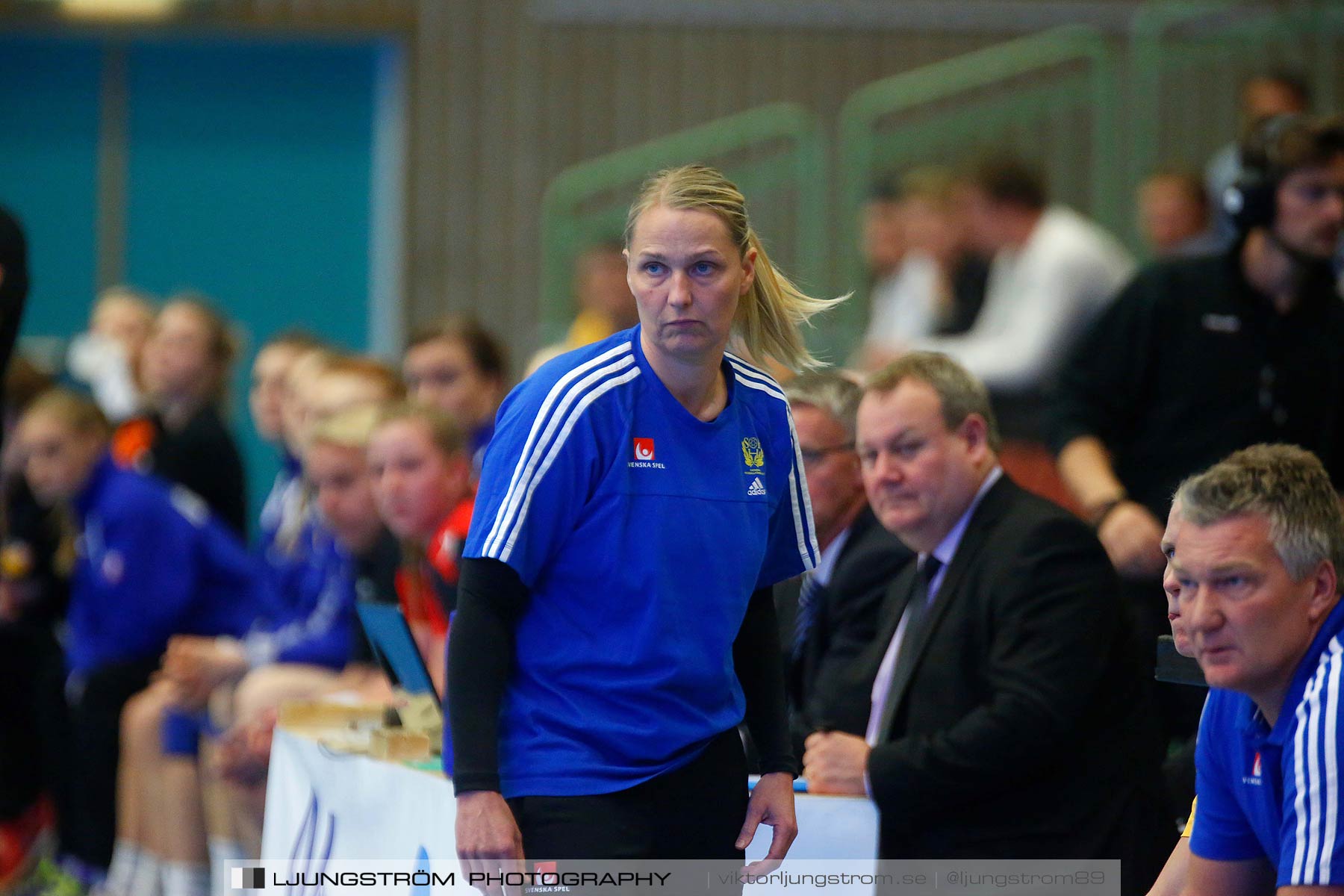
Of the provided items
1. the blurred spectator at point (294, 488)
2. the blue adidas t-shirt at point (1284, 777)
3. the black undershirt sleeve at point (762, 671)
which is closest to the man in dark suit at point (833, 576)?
the black undershirt sleeve at point (762, 671)

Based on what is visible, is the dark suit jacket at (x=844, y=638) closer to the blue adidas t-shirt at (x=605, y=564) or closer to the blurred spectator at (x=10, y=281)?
the blue adidas t-shirt at (x=605, y=564)

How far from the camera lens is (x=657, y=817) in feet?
8.89

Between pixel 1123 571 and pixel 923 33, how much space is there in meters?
7.49

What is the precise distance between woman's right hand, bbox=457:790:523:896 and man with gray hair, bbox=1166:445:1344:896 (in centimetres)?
105

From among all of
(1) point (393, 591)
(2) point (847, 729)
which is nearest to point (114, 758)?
(1) point (393, 591)

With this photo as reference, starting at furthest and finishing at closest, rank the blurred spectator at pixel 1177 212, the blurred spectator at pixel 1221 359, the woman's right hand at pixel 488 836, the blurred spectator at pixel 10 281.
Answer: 1. the blurred spectator at pixel 1177 212
2. the blurred spectator at pixel 1221 359
3. the blurred spectator at pixel 10 281
4. the woman's right hand at pixel 488 836

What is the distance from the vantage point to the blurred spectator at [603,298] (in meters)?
8.16

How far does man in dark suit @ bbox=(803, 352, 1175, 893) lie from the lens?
3.53m

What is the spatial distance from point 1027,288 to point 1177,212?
1186 millimetres

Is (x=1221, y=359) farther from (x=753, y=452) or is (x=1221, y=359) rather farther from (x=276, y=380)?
(x=276, y=380)

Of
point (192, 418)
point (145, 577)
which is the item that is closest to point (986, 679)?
point (145, 577)

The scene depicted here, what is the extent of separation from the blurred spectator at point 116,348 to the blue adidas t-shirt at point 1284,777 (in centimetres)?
720

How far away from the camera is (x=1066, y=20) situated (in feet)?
34.9

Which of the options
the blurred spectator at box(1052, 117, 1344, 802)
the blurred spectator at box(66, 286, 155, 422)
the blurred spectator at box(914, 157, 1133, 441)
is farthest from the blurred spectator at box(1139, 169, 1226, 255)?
the blurred spectator at box(66, 286, 155, 422)
